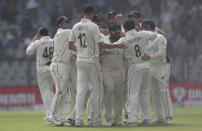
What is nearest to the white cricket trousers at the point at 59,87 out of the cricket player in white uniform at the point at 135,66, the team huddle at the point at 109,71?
the team huddle at the point at 109,71

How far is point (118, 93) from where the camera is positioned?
51.2ft

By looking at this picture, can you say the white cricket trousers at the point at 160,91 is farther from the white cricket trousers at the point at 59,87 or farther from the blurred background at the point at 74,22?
the blurred background at the point at 74,22

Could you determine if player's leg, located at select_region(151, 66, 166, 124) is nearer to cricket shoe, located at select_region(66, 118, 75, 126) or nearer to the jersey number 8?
the jersey number 8

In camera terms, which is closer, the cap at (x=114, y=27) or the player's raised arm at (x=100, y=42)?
the player's raised arm at (x=100, y=42)

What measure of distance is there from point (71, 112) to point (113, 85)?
141 centimetres

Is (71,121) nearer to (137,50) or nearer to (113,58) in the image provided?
(113,58)

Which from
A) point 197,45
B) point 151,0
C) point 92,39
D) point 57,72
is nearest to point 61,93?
point 57,72

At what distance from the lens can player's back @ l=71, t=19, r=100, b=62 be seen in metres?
14.9

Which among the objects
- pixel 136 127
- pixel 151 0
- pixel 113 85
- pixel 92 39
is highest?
pixel 151 0

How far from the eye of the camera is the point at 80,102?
1495cm

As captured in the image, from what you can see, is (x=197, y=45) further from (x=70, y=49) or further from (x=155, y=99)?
(x=70, y=49)

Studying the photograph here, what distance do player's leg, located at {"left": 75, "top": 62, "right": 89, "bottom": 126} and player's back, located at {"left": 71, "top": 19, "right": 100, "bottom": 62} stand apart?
21 centimetres

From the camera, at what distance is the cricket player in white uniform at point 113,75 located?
609 inches

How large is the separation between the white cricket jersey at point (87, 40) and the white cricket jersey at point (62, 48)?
2.52 feet
